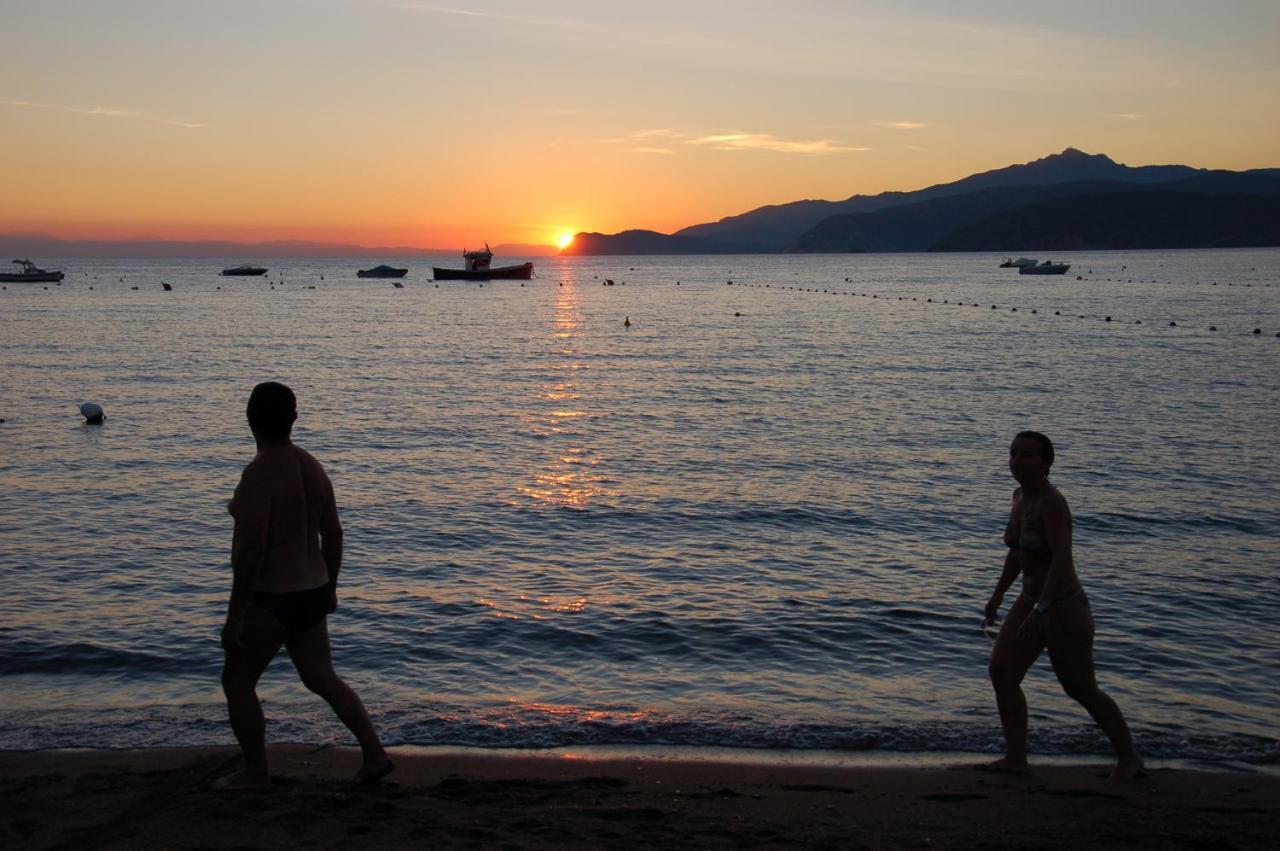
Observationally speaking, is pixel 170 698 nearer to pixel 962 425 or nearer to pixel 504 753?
pixel 504 753

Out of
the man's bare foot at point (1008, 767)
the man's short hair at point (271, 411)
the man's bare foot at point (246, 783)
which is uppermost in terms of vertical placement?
the man's short hair at point (271, 411)

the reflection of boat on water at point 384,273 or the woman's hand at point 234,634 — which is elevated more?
the reflection of boat on water at point 384,273

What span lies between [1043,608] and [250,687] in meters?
4.49

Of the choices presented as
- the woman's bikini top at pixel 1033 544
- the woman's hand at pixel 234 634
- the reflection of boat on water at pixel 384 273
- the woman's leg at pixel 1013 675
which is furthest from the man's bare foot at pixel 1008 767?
the reflection of boat on water at pixel 384 273

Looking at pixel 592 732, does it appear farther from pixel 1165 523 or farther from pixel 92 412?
pixel 92 412

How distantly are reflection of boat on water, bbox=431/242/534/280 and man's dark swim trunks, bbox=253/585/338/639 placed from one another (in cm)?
13931

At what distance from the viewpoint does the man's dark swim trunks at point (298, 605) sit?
5.88 meters

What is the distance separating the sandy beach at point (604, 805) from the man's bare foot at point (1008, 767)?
3.8 inches

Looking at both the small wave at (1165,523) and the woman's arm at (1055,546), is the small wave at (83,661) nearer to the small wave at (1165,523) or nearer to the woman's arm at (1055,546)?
the woman's arm at (1055,546)

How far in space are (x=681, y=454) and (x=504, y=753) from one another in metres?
14.0

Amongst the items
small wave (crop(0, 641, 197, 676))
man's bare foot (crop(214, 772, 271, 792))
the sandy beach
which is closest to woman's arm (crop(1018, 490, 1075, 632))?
the sandy beach

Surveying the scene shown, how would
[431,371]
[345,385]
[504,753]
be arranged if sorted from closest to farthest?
[504,753]
[345,385]
[431,371]

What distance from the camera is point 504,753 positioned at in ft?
25.0

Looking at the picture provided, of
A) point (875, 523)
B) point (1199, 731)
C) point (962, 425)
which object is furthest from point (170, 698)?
point (962, 425)
